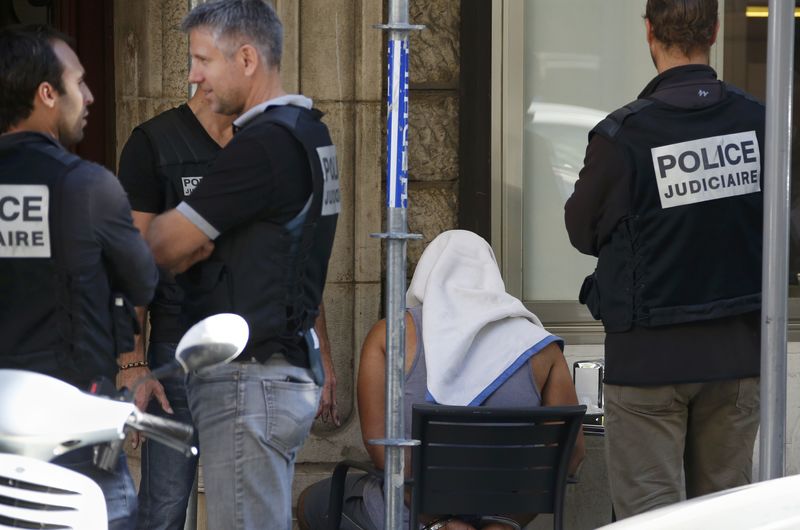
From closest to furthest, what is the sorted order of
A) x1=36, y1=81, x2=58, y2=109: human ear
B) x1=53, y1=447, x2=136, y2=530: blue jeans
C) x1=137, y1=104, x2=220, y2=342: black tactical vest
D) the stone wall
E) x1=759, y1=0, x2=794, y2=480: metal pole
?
x1=53, y1=447, x2=136, y2=530: blue jeans, x1=36, y1=81, x2=58, y2=109: human ear, x1=759, y1=0, x2=794, y2=480: metal pole, x1=137, y1=104, x2=220, y2=342: black tactical vest, the stone wall

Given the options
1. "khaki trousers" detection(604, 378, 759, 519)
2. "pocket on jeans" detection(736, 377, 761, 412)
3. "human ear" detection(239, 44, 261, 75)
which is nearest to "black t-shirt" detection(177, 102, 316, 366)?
"human ear" detection(239, 44, 261, 75)

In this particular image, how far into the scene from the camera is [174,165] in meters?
4.39

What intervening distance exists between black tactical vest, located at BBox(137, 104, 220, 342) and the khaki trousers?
134 cm

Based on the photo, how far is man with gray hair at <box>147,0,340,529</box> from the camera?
348 cm

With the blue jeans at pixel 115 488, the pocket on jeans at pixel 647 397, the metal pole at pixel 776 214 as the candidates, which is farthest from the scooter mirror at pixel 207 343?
the pocket on jeans at pixel 647 397

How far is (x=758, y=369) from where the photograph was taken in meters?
4.22

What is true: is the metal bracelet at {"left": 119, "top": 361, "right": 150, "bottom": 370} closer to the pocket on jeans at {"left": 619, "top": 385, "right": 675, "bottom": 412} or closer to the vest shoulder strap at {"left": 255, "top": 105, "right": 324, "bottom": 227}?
the vest shoulder strap at {"left": 255, "top": 105, "right": 324, "bottom": 227}

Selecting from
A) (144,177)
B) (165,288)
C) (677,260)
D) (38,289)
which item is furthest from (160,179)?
(677,260)

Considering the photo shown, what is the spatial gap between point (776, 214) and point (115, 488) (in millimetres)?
1854

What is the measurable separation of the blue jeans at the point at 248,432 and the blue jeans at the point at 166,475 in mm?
797

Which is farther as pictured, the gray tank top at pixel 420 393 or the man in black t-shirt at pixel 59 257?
the gray tank top at pixel 420 393

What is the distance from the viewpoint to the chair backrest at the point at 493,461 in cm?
424

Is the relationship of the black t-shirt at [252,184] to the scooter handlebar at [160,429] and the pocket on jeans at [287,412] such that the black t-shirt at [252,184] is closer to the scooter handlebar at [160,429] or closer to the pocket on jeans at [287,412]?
the pocket on jeans at [287,412]

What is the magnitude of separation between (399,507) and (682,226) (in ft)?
3.72
